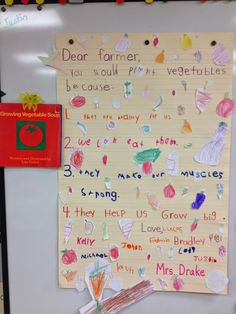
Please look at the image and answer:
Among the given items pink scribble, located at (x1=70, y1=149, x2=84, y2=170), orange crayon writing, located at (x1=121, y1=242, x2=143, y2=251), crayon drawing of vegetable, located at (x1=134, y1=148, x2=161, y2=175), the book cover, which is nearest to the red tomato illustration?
the book cover

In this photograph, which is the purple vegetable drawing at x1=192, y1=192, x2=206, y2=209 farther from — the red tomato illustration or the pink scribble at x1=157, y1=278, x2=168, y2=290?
the red tomato illustration

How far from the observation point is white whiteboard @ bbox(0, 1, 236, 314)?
1.14 meters

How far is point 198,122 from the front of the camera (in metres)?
1.17

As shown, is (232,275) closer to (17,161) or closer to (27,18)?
(17,161)

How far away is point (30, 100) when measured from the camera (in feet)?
3.95

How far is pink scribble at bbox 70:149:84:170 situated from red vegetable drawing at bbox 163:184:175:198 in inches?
11.6

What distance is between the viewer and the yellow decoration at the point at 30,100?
1.21 m

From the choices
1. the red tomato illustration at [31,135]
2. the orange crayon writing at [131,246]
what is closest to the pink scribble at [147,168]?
the orange crayon writing at [131,246]

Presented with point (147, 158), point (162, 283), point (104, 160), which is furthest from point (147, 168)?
point (162, 283)

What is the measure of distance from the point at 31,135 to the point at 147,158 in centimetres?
40

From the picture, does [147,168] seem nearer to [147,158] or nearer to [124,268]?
[147,158]

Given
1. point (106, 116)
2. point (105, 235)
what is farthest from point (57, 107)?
point (105, 235)

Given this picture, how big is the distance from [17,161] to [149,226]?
19.6 inches

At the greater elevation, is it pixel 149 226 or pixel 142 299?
pixel 149 226
